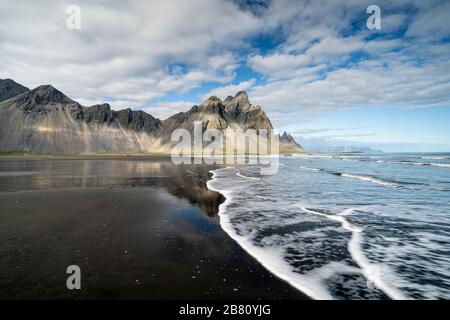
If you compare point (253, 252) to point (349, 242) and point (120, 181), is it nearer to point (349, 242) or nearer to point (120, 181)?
point (349, 242)

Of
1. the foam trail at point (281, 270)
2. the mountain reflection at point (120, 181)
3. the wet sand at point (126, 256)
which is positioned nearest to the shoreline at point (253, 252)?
the foam trail at point (281, 270)

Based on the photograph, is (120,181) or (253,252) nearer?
(253,252)

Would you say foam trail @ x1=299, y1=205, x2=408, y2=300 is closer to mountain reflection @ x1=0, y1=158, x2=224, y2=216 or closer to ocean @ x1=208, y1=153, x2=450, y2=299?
ocean @ x1=208, y1=153, x2=450, y2=299

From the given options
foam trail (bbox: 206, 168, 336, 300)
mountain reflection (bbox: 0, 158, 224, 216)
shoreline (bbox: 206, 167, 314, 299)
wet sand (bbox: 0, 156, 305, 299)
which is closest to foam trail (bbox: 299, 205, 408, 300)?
foam trail (bbox: 206, 168, 336, 300)

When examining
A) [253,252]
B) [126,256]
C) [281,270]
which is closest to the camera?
[281,270]

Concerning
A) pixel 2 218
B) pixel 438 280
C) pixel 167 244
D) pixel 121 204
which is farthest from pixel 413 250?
pixel 2 218

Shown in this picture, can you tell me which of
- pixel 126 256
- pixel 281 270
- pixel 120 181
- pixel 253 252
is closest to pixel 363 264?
pixel 281 270

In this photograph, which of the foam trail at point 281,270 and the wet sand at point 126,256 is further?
the foam trail at point 281,270

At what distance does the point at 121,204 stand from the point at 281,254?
9842 mm

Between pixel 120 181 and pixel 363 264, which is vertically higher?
pixel 120 181

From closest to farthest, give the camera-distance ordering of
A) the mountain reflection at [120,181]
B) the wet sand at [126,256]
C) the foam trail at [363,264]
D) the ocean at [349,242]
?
1. the wet sand at [126,256]
2. the foam trail at [363,264]
3. the ocean at [349,242]
4. the mountain reflection at [120,181]

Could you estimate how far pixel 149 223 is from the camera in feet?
36.1

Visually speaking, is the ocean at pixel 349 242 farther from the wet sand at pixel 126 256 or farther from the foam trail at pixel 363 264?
the wet sand at pixel 126 256
